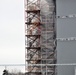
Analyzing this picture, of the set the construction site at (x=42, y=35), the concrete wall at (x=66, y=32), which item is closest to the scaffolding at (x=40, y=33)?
the construction site at (x=42, y=35)

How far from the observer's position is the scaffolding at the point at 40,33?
683 inches

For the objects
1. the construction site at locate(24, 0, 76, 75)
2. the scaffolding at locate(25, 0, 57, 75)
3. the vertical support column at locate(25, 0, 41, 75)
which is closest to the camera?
the construction site at locate(24, 0, 76, 75)

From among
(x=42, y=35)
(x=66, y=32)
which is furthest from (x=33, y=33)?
(x=66, y=32)

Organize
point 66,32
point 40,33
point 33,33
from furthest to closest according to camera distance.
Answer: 1. point 33,33
2. point 40,33
3. point 66,32

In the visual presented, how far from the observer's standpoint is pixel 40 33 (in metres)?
17.7

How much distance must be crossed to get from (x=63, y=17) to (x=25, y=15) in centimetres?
339

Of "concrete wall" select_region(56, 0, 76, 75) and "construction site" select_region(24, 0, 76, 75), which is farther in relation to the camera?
"construction site" select_region(24, 0, 76, 75)

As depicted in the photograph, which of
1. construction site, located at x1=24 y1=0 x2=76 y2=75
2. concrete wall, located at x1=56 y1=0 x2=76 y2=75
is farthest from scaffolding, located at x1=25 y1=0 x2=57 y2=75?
concrete wall, located at x1=56 y1=0 x2=76 y2=75

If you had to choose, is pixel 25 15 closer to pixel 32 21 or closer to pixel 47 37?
pixel 32 21

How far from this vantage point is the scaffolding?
17.3 meters

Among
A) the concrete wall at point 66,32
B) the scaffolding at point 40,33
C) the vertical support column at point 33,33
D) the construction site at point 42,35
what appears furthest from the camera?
the vertical support column at point 33,33

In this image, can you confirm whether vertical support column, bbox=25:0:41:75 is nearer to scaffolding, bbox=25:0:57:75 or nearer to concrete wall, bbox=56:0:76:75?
scaffolding, bbox=25:0:57:75

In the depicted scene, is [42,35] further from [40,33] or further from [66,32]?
[66,32]

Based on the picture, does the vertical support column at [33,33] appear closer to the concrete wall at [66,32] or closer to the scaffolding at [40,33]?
the scaffolding at [40,33]
